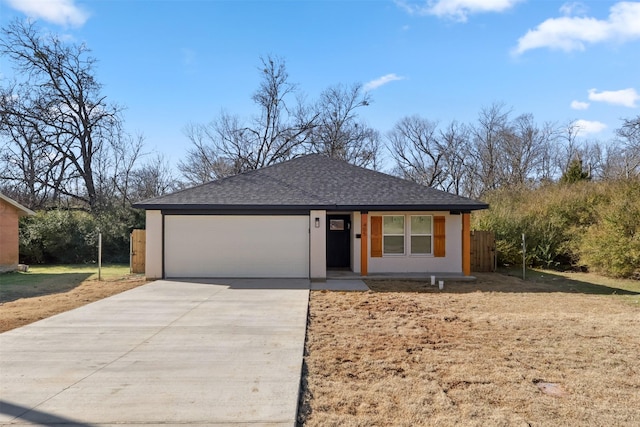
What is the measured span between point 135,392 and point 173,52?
15963mm

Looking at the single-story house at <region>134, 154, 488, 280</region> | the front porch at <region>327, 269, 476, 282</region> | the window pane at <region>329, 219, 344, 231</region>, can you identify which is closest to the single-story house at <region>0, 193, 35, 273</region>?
the single-story house at <region>134, 154, 488, 280</region>

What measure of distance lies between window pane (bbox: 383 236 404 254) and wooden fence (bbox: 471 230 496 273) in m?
3.78

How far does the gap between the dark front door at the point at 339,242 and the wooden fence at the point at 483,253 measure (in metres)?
4.70

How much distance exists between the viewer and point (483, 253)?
625 inches

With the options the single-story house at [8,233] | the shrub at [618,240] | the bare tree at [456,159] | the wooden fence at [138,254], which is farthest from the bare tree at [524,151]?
the single-story house at [8,233]

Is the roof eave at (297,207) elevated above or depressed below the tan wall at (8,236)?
above

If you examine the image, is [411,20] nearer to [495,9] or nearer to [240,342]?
[495,9]

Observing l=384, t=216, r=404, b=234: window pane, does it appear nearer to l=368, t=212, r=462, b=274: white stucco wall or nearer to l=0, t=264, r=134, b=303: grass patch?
l=368, t=212, r=462, b=274: white stucco wall

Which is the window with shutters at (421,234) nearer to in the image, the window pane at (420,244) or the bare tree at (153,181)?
the window pane at (420,244)

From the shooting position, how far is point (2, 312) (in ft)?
27.7

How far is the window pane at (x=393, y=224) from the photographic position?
13.6 meters

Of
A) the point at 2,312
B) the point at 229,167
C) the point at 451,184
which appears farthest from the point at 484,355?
the point at 451,184

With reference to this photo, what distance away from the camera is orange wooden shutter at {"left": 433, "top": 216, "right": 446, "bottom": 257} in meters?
13.6

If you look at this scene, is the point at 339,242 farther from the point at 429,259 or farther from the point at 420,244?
the point at 429,259
